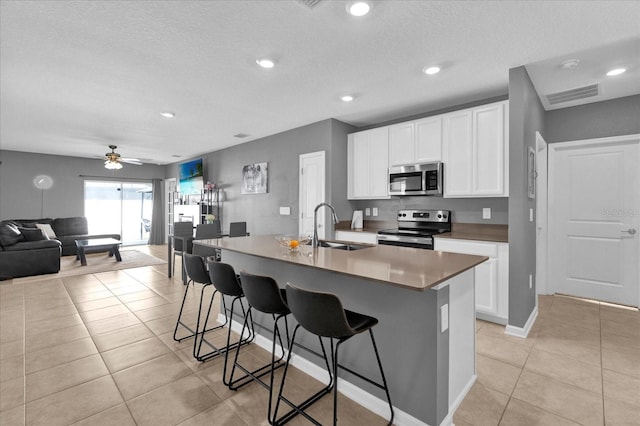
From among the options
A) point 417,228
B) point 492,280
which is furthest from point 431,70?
point 492,280

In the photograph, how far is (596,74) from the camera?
3.07m

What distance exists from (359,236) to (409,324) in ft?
8.83

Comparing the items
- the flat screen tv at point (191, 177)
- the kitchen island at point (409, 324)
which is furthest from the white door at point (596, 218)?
the flat screen tv at point (191, 177)

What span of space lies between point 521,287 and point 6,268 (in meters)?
7.48

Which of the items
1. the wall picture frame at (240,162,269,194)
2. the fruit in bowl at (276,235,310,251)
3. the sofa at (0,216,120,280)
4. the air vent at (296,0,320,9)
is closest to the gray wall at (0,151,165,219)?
the sofa at (0,216,120,280)

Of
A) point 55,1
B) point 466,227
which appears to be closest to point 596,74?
point 466,227

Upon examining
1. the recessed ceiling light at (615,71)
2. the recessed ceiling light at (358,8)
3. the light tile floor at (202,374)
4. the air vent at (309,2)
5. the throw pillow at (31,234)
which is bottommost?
the light tile floor at (202,374)

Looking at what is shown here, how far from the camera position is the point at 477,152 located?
3535 mm

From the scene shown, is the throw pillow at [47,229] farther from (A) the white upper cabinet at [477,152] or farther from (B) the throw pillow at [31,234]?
(A) the white upper cabinet at [477,152]

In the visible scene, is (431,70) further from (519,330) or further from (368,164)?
(519,330)

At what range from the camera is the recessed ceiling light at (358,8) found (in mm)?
2013

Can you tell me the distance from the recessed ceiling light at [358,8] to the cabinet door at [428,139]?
6.99 feet

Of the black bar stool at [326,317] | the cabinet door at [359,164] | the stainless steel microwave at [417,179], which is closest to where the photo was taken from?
the black bar stool at [326,317]

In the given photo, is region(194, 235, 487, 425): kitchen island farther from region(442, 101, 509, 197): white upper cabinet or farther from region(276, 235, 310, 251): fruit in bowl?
region(442, 101, 509, 197): white upper cabinet
